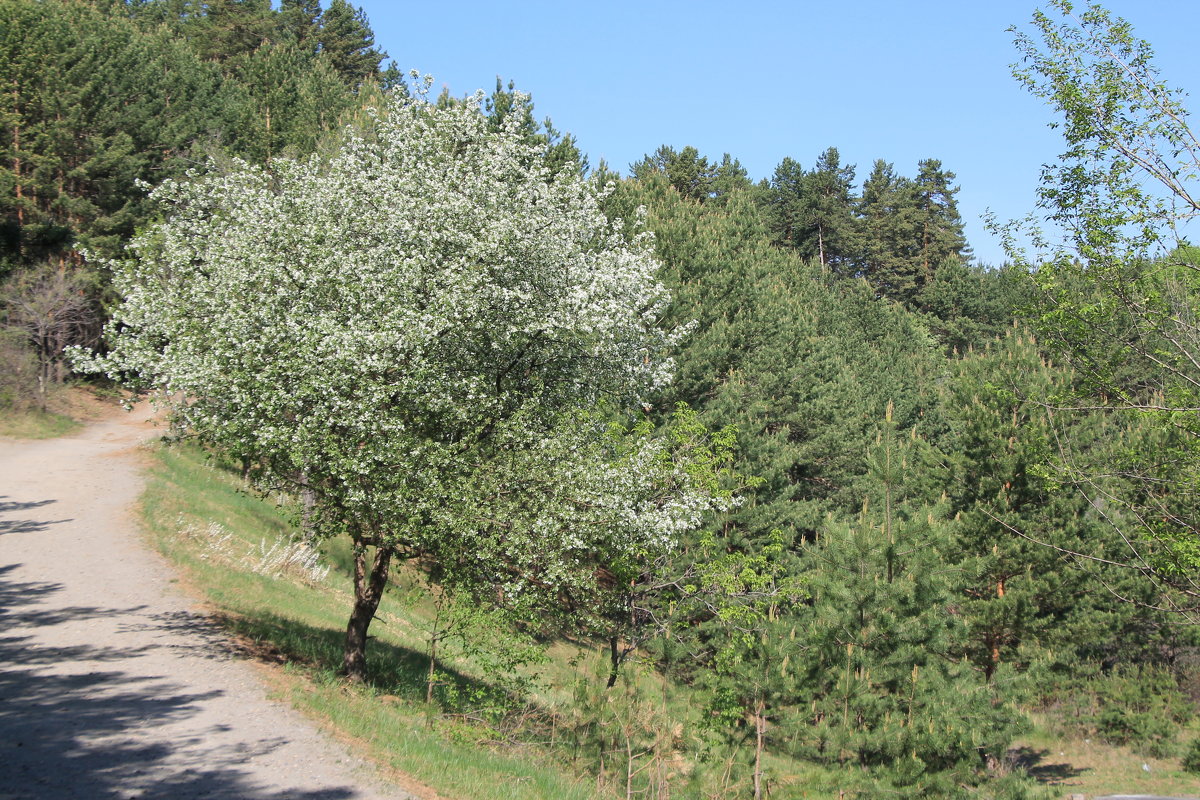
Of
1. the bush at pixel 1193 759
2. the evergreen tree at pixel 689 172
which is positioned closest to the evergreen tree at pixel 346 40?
the evergreen tree at pixel 689 172

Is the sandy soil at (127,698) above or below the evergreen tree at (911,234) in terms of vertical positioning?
below

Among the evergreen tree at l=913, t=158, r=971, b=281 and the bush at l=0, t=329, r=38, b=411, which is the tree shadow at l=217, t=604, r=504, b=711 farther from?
the evergreen tree at l=913, t=158, r=971, b=281

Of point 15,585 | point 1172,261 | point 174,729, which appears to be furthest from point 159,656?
point 1172,261

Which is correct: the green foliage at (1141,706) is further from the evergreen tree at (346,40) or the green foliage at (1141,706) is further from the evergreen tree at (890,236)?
the evergreen tree at (346,40)

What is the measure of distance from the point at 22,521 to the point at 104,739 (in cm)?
1298

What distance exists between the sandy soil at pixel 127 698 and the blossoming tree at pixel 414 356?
2634 mm

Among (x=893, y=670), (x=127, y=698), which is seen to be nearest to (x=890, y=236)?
(x=893, y=670)

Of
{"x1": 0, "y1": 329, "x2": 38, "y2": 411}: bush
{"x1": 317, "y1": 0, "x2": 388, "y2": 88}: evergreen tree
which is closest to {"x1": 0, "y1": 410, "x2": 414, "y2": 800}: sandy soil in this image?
{"x1": 0, "y1": 329, "x2": 38, "y2": 411}: bush

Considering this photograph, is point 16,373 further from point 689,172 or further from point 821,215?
point 821,215

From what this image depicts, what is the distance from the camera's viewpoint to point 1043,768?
97.8 feet

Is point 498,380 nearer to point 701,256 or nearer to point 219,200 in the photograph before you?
point 219,200

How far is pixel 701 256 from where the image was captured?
30953 mm

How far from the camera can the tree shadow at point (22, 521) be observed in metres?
18.5

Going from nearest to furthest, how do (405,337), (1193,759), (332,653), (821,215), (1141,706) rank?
1. (405,337)
2. (332,653)
3. (1193,759)
4. (1141,706)
5. (821,215)
